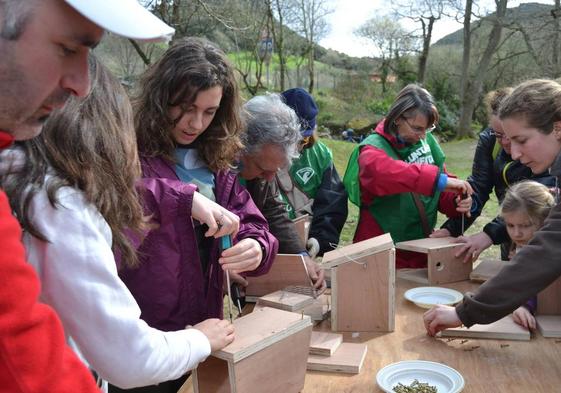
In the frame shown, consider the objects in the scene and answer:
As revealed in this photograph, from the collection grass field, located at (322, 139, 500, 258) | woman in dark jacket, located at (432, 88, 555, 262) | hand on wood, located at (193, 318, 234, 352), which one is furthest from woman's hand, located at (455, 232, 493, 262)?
grass field, located at (322, 139, 500, 258)

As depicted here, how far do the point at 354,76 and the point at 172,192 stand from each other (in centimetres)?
1928

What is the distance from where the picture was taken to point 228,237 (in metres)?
1.68

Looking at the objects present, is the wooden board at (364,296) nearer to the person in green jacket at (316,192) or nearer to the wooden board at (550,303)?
the wooden board at (550,303)

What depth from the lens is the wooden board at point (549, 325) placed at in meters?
1.91

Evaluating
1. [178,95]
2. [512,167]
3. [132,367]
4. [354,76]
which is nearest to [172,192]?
[178,95]

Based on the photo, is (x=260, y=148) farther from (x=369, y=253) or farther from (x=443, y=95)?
(x=443, y=95)

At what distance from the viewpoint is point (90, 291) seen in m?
0.98

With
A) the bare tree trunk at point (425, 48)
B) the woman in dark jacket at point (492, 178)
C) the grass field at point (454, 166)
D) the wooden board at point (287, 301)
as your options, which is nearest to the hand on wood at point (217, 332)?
the wooden board at point (287, 301)

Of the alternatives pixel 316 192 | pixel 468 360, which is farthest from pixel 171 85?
pixel 316 192

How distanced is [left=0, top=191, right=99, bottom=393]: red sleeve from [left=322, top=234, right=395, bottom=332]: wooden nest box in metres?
1.33

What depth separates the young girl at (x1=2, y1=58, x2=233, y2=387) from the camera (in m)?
0.95

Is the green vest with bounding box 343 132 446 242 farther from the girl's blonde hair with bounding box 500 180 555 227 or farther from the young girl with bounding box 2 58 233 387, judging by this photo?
the young girl with bounding box 2 58 233 387

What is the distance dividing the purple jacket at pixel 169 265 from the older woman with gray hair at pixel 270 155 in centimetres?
51

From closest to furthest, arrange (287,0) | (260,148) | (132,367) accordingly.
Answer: (132,367) → (260,148) → (287,0)
